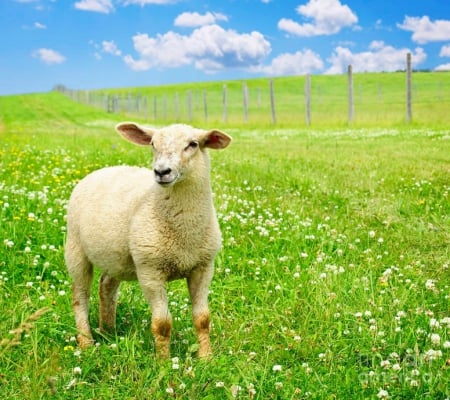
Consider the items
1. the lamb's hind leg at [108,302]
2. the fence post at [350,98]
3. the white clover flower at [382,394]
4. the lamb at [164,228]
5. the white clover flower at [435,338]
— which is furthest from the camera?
the fence post at [350,98]

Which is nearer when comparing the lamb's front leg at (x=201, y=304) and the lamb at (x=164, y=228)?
the lamb at (x=164, y=228)

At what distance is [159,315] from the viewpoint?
14.5ft

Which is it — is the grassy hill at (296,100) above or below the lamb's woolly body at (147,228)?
above

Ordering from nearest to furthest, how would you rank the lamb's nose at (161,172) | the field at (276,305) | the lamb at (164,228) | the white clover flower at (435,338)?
the field at (276,305), the lamb's nose at (161,172), the white clover flower at (435,338), the lamb at (164,228)

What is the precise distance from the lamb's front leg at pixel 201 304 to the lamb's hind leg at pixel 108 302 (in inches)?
44.2

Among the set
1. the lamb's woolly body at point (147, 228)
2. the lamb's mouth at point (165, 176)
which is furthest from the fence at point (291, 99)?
the lamb's mouth at point (165, 176)

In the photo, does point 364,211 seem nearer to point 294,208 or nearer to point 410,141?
point 294,208

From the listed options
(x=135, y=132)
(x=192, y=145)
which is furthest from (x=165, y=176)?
(x=135, y=132)

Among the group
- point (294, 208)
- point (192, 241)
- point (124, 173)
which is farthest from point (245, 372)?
point (294, 208)

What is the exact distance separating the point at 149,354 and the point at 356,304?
2038mm

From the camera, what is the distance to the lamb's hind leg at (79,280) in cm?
522

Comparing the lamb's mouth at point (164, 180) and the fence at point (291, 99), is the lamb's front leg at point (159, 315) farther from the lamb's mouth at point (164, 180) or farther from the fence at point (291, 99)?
the fence at point (291, 99)

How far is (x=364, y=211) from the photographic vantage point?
8.80 metres

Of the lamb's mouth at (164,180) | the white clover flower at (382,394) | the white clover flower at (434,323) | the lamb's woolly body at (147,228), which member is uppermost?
the lamb's mouth at (164,180)
